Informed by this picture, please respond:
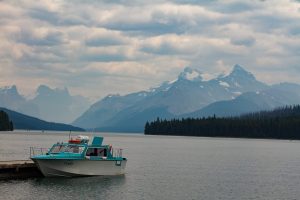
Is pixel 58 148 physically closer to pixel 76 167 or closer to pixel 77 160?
pixel 77 160

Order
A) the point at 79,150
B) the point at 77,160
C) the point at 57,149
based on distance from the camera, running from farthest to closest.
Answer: the point at 57,149 < the point at 79,150 < the point at 77,160

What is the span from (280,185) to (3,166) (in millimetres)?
36155

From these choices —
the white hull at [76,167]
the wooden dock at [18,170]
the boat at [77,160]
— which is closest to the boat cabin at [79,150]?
the boat at [77,160]

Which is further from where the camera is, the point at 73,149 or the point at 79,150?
the point at 73,149

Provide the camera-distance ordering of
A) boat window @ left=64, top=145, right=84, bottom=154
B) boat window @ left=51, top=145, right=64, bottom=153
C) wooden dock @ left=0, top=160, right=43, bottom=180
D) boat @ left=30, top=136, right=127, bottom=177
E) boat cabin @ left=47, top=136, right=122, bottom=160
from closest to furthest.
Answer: wooden dock @ left=0, top=160, right=43, bottom=180 → boat @ left=30, top=136, right=127, bottom=177 → boat cabin @ left=47, top=136, right=122, bottom=160 → boat window @ left=64, top=145, right=84, bottom=154 → boat window @ left=51, top=145, right=64, bottom=153

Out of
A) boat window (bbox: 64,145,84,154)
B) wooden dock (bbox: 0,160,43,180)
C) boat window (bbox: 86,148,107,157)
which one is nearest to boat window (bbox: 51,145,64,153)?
boat window (bbox: 64,145,84,154)

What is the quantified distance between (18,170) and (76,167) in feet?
23.7

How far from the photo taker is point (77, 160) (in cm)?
7025

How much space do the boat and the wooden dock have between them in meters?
1.73

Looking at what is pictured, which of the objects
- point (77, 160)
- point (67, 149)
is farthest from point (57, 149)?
point (77, 160)

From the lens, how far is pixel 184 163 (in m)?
104

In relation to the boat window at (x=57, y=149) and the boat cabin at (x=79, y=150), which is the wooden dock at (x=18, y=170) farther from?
the boat window at (x=57, y=149)

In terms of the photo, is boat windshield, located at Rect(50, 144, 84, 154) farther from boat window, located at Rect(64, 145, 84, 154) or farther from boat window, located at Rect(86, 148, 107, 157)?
boat window, located at Rect(86, 148, 107, 157)

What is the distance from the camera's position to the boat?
69000 millimetres
